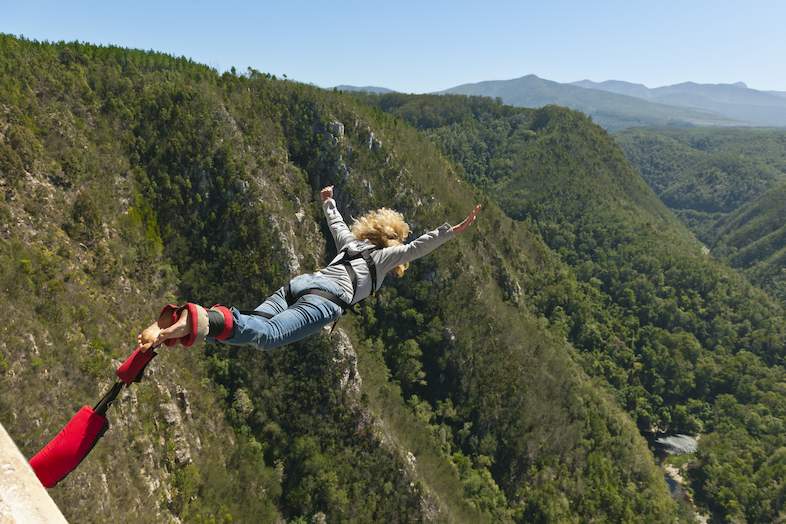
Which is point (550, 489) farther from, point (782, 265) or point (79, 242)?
point (782, 265)

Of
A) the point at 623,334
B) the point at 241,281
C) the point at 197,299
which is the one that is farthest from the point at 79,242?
the point at 623,334

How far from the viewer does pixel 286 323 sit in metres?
5.21

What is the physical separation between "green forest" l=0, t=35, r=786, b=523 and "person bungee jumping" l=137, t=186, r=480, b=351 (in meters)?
25.4

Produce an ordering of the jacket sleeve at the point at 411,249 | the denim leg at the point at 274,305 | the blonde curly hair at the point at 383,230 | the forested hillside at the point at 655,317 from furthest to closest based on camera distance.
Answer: the forested hillside at the point at 655,317 < the blonde curly hair at the point at 383,230 < the jacket sleeve at the point at 411,249 < the denim leg at the point at 274,305

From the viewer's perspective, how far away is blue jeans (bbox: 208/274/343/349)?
15.8ft

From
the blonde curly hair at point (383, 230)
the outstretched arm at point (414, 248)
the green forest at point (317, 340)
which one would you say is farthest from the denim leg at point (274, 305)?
the green forest at point (317, 340)

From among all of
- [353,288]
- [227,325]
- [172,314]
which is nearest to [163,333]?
[172,314]

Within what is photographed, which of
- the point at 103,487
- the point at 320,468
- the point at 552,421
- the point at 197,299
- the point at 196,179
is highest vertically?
the point at 196,179

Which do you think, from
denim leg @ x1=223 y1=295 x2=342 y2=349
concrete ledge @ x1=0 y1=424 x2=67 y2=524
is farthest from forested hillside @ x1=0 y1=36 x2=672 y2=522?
concrete ledge @ x1=0 y1=424 x2=67 y2=524

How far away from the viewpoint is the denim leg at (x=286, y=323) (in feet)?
15.8

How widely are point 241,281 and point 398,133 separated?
66.8 m

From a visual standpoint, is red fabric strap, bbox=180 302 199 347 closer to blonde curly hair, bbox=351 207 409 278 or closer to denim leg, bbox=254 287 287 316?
denim leg, bbox=254 287 287 316

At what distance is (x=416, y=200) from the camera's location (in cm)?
8956

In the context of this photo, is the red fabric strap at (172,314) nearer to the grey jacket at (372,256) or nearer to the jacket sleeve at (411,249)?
the grey jacket at (372,256)
